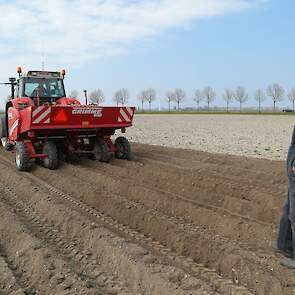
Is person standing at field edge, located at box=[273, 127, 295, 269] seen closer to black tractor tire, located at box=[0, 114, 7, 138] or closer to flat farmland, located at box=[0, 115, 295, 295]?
flat farmland, located at box=[0, 115, 295, 295]

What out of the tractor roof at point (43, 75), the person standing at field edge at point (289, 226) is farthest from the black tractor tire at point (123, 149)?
the person standing at field edge at point (289, 226)

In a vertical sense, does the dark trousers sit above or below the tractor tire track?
above

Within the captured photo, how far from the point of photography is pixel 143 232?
18.4 feet

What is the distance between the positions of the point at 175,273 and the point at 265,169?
19.7 ft

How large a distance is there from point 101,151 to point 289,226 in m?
7.11

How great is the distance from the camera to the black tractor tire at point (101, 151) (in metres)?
11.0

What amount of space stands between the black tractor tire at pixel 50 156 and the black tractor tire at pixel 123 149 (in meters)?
1.93

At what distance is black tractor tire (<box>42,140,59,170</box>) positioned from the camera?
32.9 ft

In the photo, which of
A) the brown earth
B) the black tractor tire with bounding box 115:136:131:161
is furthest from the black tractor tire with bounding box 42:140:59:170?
the black tractor tire with bounding box 115:136:131:161

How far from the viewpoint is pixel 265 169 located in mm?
9656

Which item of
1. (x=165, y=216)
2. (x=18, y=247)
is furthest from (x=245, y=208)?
(x=18, y=247)

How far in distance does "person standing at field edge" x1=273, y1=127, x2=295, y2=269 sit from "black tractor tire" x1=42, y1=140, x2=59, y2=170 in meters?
6.41

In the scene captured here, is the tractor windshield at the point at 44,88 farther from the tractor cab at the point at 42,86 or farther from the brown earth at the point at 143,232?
the brown earth at the point at 143,232

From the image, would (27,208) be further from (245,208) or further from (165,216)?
(245,208)
